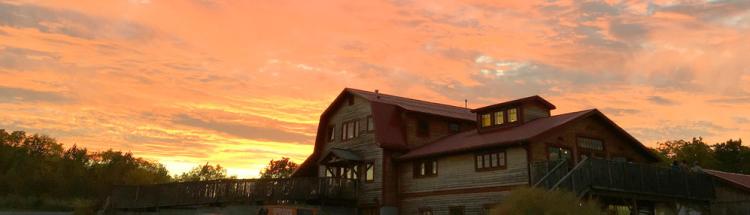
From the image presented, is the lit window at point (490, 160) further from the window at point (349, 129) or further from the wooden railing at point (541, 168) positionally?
the window at point (349, 129)

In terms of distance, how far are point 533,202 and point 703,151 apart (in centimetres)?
6163

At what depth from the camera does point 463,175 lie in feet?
Result: 103

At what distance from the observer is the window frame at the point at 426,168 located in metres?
33.5

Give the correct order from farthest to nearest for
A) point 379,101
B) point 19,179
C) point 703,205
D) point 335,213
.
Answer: point 19,179, point 379,101, point 335,213, point 703,205

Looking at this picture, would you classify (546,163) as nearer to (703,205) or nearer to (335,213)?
(703,205)

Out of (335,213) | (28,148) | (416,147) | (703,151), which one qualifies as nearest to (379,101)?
(416,147)

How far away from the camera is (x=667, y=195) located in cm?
2902

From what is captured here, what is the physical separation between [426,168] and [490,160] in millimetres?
4845

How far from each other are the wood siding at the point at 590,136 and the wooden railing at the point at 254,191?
1236 cm

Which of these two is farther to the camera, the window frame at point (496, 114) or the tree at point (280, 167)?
the tree at point (280, 167)

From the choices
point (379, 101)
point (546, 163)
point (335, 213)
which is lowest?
point (335, 213)

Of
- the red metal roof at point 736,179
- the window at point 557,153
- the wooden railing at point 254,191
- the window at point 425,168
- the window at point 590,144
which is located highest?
the window at point 590,144

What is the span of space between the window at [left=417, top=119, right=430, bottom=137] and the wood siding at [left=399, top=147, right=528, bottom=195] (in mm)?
2880

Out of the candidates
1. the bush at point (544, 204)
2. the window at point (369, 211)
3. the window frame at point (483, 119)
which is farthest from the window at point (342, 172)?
the bush at point (544, 204)
